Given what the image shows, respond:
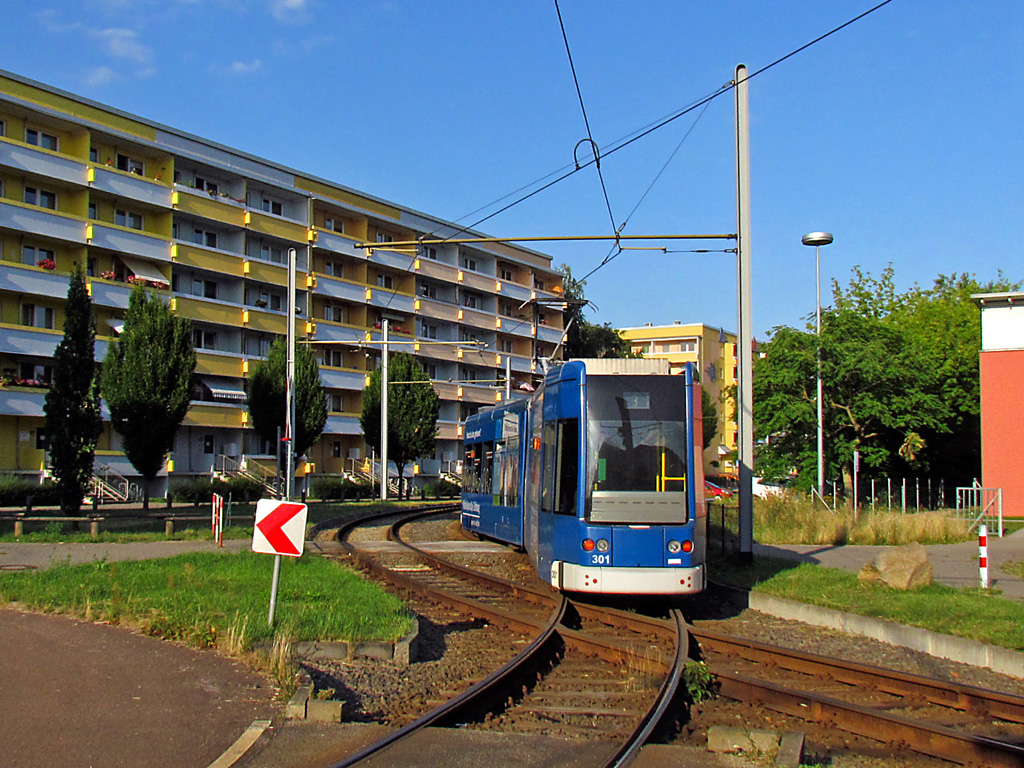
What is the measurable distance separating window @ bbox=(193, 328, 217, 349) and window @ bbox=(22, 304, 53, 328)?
8.29m

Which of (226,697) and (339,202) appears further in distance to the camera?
(339,202)

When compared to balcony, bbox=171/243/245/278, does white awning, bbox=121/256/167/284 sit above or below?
below

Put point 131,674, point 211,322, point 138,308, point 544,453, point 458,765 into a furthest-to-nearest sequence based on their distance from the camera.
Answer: point 211,322, point 138,308, point 544,453, point 131,674, point 458,765

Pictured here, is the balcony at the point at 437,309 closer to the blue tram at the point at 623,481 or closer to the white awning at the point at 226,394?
the white awning at the point at 226,394

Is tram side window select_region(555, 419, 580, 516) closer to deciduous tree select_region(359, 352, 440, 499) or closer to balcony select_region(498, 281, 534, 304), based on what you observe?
deciduous tree select_region(359, 352, 440, 499)

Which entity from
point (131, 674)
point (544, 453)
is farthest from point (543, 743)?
point (544, 453)

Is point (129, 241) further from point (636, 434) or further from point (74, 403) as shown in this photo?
point (636, 434)

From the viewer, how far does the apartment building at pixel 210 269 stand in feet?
147

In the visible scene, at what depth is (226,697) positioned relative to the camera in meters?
7.34

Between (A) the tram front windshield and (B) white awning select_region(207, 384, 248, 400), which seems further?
(B) white awning select_region(207, 384, 248, 400)

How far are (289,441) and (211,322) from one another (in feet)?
89.5

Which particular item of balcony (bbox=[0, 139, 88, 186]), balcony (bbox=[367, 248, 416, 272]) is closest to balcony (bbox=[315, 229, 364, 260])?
balcony (bbox=[367, 248, 416, 272])

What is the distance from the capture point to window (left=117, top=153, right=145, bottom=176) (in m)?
50.4

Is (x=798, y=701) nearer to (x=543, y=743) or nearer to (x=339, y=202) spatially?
(x=543, y=743)
